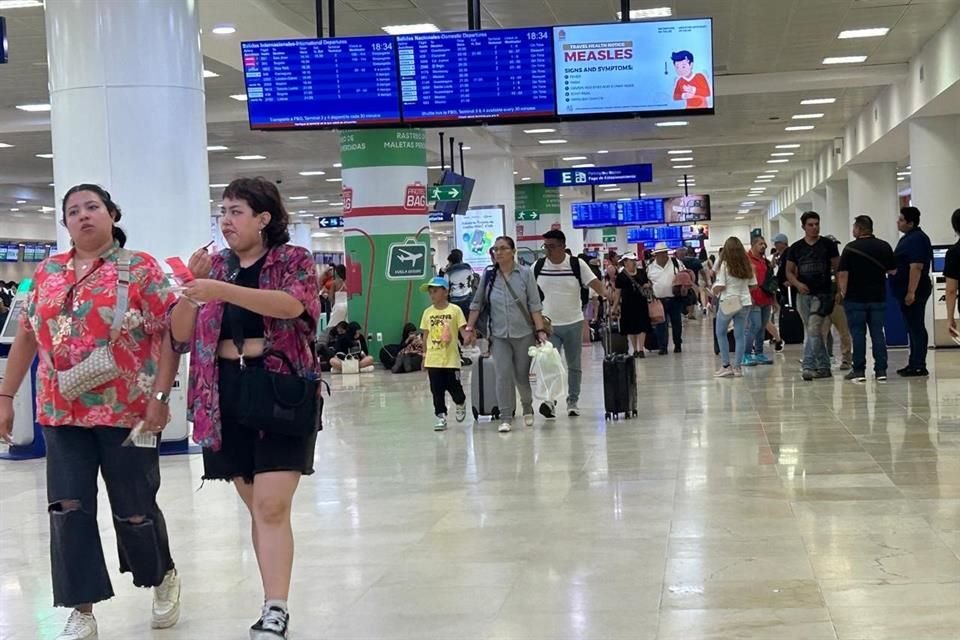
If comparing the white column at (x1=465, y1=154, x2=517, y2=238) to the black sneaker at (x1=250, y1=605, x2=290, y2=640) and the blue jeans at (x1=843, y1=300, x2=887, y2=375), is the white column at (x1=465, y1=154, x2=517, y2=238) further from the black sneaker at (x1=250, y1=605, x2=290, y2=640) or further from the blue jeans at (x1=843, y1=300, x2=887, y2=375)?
the black sneaker at (x1=250, y1=605, x2=290, y2=640)

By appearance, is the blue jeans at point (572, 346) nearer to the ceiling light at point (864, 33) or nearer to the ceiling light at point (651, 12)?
the ceiling light at point (651, 12)

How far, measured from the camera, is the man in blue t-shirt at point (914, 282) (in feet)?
42.5

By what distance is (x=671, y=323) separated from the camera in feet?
68.2

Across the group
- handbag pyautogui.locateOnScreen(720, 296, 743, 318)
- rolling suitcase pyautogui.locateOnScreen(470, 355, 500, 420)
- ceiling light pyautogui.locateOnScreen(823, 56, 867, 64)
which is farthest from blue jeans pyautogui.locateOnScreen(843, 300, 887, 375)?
ceiling light pyautogui.locateOnScreen(823, 56, 867, 64)

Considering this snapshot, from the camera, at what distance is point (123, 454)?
4.57 metres

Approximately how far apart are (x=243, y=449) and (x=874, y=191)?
2556 centimetres

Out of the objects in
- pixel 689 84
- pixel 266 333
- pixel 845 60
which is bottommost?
pixel 266 333

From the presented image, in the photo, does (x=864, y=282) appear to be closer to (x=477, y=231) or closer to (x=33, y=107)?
(x=33, y=107)

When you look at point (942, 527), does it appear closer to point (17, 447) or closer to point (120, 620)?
point (120, 620)

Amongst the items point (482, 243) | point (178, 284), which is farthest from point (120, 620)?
point (482, 243)

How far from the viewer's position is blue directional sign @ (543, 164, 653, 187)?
92.4 ft

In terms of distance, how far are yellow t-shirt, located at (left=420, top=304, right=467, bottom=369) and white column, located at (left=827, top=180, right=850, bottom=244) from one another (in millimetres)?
24137

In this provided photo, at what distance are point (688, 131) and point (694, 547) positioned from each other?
861 inches

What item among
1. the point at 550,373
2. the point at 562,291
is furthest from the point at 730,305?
the point at 550,373
